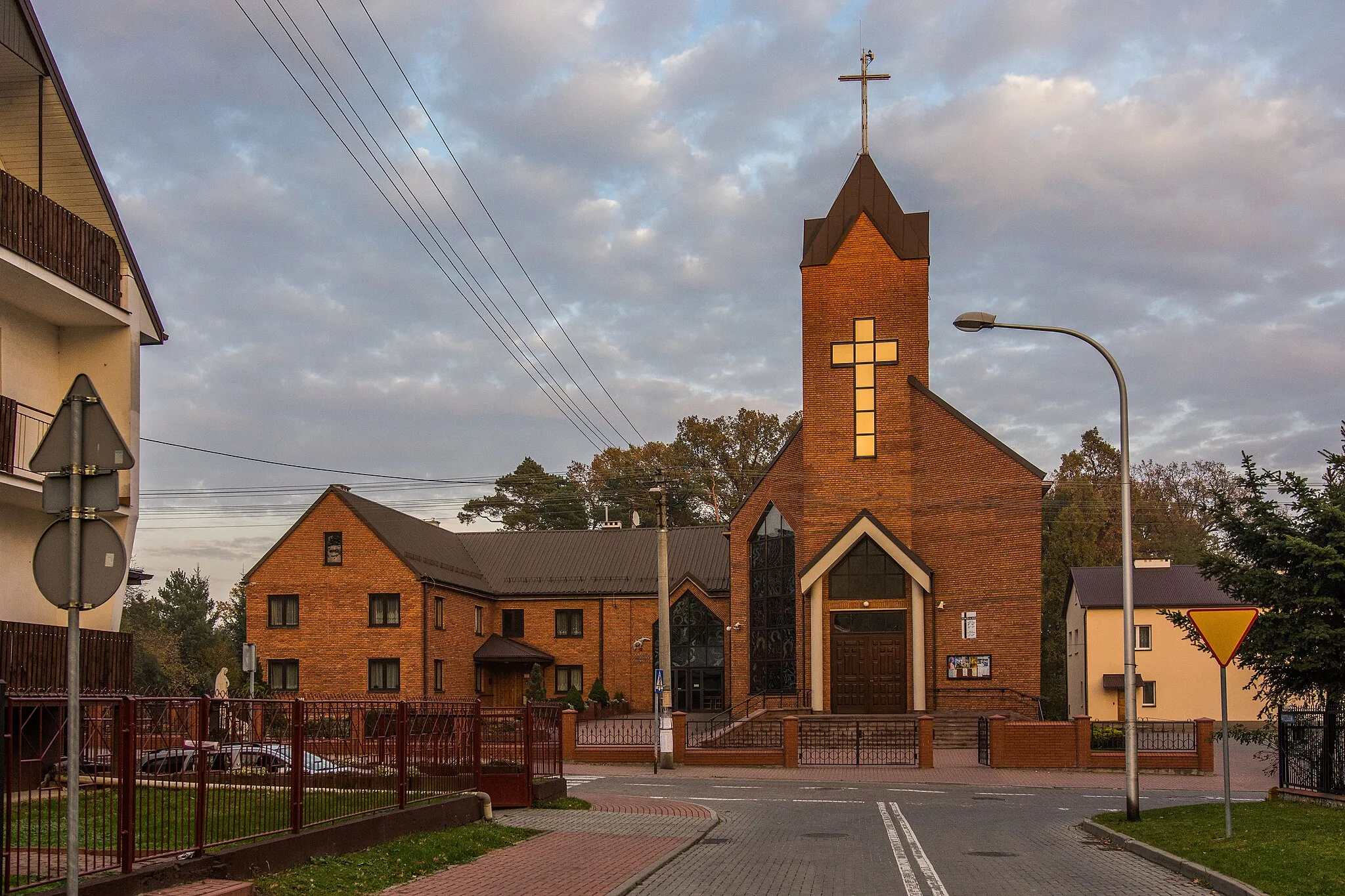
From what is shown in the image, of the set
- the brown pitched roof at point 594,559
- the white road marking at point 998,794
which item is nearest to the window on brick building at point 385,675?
the brown pitched roof at point 594,559

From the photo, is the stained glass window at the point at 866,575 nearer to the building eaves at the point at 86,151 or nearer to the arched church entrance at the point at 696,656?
the arched church entrance at the point at 696,656

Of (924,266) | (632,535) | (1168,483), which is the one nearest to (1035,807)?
(924,266)

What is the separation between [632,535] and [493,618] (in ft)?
25.5

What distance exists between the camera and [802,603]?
41000 millimetres

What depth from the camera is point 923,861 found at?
1417 cm

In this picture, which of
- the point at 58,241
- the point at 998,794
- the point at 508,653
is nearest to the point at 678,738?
the point at 998,794

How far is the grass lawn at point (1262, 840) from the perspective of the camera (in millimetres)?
11609

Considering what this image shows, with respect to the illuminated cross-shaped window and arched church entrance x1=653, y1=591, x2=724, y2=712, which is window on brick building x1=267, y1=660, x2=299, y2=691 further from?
the illuminated cross-shaped window

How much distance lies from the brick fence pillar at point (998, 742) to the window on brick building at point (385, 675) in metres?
24.1

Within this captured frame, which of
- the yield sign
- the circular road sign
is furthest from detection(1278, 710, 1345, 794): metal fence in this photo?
the circular road sign

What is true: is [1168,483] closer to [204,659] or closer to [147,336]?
[204,659]

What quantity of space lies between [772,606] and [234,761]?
33.8 m

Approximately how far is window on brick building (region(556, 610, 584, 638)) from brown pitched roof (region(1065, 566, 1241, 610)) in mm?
21069

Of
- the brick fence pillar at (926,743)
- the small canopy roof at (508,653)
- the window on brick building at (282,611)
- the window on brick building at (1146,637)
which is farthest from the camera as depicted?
the small canopy roof at (508,653)
